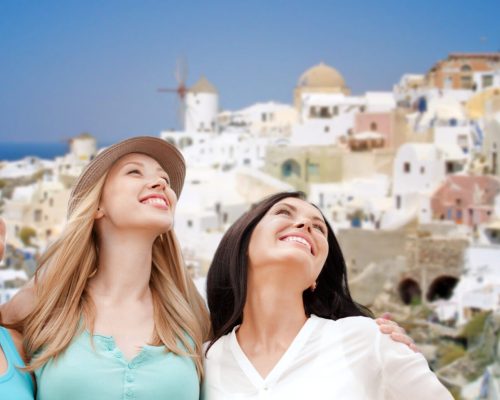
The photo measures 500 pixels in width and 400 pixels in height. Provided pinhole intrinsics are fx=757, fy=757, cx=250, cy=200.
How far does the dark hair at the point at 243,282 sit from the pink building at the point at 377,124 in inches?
786

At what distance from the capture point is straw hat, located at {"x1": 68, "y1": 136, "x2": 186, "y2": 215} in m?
2.30

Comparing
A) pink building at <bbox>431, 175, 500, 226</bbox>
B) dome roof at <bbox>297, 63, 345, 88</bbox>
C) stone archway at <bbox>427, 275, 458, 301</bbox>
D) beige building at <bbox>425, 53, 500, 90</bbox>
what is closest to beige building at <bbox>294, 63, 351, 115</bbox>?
dome roof at <bbox>297, 63, 345, 88</bbox>

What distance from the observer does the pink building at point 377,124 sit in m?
22.0

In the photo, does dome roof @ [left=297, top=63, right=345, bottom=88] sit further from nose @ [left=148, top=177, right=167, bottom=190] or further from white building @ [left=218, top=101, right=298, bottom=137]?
nose @ [left=148, top=177, right=167, bottom=190]

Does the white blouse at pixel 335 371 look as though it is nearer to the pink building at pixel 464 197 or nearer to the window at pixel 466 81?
the pink building at pixel 464 197

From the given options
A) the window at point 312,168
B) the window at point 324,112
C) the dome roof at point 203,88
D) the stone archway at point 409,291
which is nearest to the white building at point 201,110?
the dome roof at point 203,88

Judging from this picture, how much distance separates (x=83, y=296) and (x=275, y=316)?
1.89 ft

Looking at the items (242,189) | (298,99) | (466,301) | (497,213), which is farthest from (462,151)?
(298,99)

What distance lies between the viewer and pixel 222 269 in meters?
2.41

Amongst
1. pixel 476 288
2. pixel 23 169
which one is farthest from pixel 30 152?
pixel 476 288

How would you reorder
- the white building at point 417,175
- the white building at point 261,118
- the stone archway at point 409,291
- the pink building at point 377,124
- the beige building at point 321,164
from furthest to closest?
the white building at point 261,118
the pink building at point 377,124
the beige building at point 321,164
the white building at point 417,175
the stone archway at point 409,291

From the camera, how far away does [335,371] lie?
206 centimetres

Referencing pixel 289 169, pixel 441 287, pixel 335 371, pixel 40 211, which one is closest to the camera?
pixel 335 371

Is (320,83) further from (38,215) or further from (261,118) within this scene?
(38,215)
